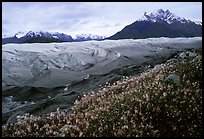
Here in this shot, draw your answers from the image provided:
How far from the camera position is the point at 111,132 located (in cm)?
926

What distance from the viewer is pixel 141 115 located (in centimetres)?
978

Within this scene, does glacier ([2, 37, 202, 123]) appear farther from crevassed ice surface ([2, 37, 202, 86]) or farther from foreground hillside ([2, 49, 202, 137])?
foreground hillside ([2, 49, 202, 137])

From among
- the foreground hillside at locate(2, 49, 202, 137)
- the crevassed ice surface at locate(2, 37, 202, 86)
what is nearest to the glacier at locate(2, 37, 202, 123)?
the crevassed ice surface at locate(2, 37, 202, 86)

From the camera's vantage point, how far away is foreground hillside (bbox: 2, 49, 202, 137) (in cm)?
916

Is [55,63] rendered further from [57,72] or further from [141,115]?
[141,115]

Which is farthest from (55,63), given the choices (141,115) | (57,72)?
(141,115)

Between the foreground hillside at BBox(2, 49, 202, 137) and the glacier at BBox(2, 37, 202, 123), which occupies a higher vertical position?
the foreground hillside at BBox(2, 49, 202, 137)

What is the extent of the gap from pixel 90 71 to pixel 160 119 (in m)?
19.2

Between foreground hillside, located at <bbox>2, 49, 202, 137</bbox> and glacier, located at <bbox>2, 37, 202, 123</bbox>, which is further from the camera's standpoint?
glacier, located at <bbox>2, 37, 202, 123</bbox>

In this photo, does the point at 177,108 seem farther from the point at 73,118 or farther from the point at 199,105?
the point at 73,118

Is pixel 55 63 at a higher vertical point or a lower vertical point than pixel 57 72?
higher

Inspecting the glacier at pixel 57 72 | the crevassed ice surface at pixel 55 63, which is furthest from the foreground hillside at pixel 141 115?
the crevassed ice surface at pixel 55 63

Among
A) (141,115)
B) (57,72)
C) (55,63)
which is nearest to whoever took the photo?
(141,115)

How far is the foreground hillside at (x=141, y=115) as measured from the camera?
916 cm
